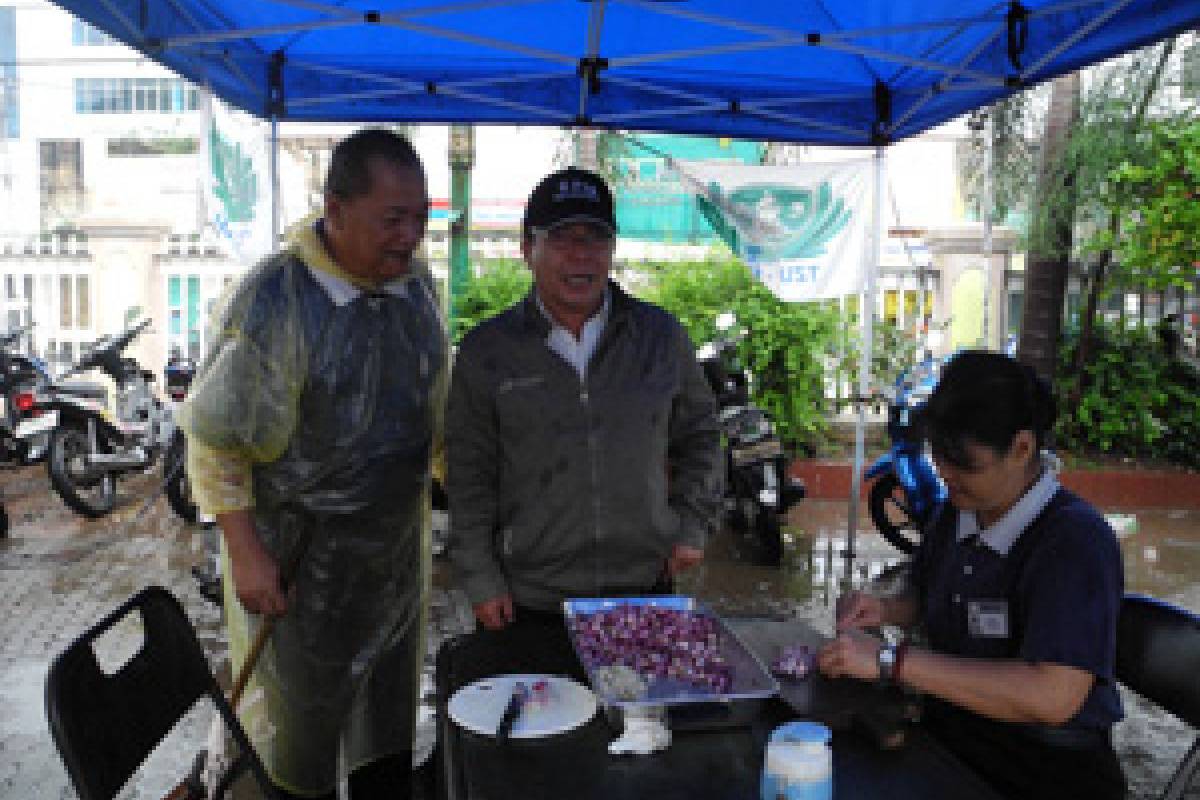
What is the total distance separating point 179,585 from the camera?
476cm

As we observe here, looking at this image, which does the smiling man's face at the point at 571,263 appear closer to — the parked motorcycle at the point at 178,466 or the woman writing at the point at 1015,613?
the woman writing at the point at 1015,613

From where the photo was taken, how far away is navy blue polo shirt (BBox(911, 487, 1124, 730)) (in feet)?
4.95

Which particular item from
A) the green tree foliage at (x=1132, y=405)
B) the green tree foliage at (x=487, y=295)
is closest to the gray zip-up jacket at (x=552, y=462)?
the green tree foliage at (x=487, y=295)

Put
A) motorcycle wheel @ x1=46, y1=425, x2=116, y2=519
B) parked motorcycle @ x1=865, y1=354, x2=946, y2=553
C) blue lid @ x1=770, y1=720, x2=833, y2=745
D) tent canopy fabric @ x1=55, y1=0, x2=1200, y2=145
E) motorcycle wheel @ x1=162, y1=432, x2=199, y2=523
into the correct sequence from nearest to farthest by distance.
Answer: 1. blue lid @ x1=770, y1=720, x2=833, y2=745
2. tent canopy fabric @ x1=55, y1=0, x2=1200, y2=145
3. parked motorcycle @ x1=865, y1=354, x2=946, y2=553
4. motorcycle wheel @ x1=162, y1=432, x2=199, y2=523
5. motorcycle wheel @ x1=46, y1=425, x2=116, y2=519

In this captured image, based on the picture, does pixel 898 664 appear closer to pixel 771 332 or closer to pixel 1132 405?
pixel 771 332

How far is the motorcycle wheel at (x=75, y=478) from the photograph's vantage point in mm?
5852

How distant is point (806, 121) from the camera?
430 centimetres

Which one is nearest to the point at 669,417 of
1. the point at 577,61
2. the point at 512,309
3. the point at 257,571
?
the point at 512,309


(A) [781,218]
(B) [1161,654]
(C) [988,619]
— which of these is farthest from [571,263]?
(A) [781,218]

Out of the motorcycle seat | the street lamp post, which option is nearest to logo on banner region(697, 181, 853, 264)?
the street lamp post

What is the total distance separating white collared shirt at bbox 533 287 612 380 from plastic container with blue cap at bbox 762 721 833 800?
1.06 metres

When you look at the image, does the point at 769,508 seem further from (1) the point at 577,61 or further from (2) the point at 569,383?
(2) the point at 569,383

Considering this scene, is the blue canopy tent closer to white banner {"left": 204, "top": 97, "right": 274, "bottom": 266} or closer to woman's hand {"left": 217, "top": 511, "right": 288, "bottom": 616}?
white banner {"left": 204, "top": 97, "right": 274, "bottom": 266}

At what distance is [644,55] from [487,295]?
343 cm
